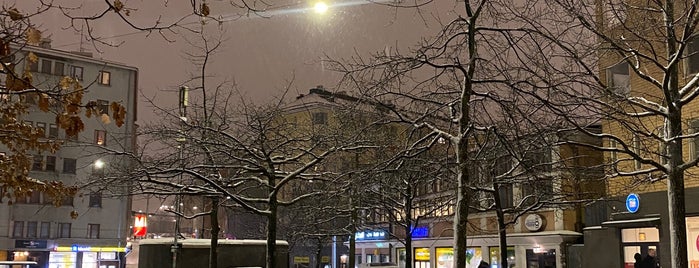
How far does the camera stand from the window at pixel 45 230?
5355 centimetres

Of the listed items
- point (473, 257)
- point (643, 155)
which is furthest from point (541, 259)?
point (643, 155)

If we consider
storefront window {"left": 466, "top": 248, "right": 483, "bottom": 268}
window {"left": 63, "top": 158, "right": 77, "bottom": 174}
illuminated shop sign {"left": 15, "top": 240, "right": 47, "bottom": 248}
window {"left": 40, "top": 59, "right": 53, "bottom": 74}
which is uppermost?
window {"left": 40, "top": 59, "right": 53, "bottom": 74}

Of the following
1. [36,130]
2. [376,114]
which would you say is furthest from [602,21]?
[36,130]

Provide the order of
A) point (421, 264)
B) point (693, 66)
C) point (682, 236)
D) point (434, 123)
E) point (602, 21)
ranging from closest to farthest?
point (682, 236)
point (602, 21)
point (434, 123)
point (693, 66)
point (421, 264)

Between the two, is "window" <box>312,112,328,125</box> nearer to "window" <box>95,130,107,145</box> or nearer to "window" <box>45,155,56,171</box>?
"window" <box>95,130,107,145</box>

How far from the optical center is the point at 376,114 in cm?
1330

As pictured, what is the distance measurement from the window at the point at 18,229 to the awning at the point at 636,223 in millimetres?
43780

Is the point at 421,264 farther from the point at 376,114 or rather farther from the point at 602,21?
the point at 602,21

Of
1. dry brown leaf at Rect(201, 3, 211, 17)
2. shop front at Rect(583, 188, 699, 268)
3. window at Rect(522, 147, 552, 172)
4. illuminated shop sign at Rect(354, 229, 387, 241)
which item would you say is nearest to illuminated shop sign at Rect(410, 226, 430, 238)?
illuminated shop sign at Rect(354, 229, 387, 241)

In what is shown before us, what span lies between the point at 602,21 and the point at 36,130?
8552 mm

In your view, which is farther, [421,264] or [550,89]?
[421,264]

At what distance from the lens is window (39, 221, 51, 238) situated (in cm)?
5355

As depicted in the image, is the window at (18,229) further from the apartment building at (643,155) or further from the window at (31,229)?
the apartment building at (643,155)

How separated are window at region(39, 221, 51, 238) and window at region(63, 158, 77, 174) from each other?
4659mm
